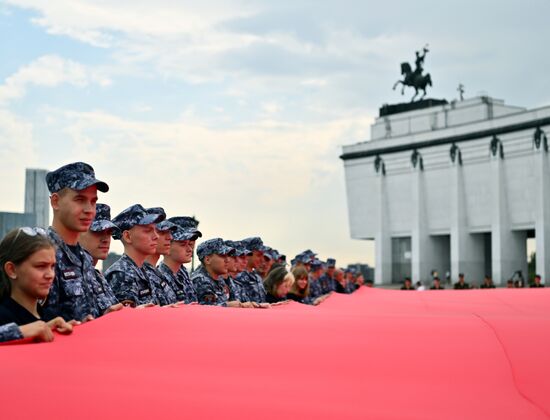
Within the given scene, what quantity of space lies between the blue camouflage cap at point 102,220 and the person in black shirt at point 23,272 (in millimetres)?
1719

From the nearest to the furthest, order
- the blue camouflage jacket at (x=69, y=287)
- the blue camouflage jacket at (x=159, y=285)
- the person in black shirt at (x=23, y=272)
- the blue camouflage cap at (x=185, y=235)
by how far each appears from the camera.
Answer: the person in black shirt at (x=23, y=272)
the blue camouflage jacket at (x=69, y=287)
the blue camouflage jacket at (x=159, y=285)
the blue camouflage cap at (x=185, y=235)

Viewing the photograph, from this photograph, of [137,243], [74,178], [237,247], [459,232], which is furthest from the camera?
[459,232]

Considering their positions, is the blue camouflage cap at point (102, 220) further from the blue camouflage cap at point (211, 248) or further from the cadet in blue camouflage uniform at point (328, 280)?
the cadet in blue camouflage uniform at point (328, 280)

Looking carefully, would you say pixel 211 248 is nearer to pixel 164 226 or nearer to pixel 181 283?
pixel 181 283

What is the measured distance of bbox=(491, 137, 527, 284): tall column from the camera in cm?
5388

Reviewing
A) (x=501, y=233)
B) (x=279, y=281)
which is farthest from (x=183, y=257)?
(x=501, y=233)

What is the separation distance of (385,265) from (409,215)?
382cm

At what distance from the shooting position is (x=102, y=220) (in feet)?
20.8

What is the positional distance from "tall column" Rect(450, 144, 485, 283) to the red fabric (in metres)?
53.5

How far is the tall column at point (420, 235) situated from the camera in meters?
60.0

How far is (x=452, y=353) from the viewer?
3.57 m

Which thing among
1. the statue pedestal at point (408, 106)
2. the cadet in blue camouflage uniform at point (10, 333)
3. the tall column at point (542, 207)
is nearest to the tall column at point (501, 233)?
the tall column at point (542, 207)


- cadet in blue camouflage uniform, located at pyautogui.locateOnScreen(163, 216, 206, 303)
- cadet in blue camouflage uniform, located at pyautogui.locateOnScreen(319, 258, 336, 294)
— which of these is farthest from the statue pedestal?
cadet in blue camouflage uniform, located at pyautogui.locateOnScreen(163, 216, 206, 303)

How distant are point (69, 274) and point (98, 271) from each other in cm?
45
